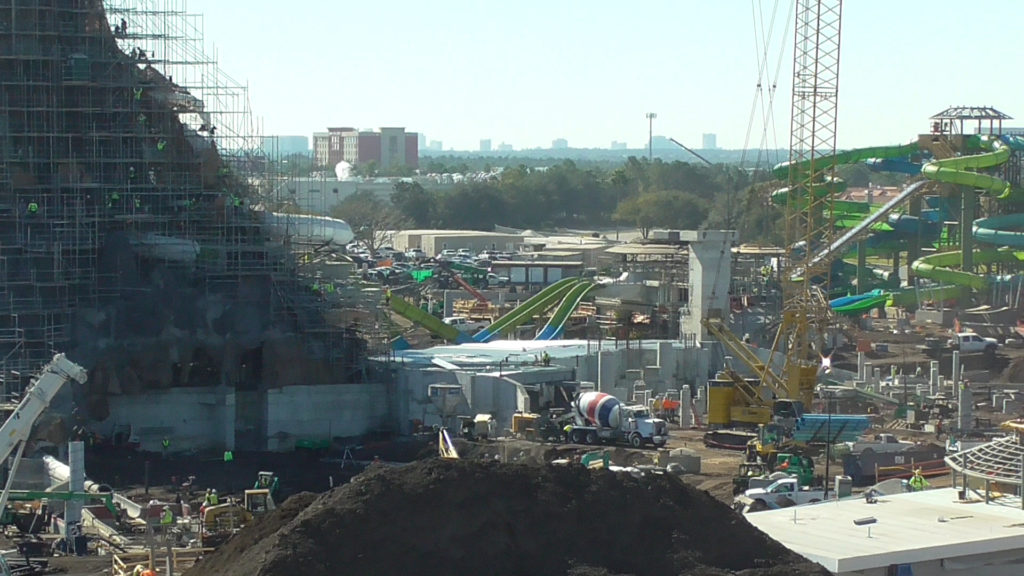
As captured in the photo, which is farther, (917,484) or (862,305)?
(862,305)

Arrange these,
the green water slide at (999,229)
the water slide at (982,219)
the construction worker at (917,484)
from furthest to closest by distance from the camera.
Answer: the green water slide at (999,229) < the water slide at (982,219) < the construction worker at (917,484)

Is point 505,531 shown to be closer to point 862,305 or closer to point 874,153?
point 862,305

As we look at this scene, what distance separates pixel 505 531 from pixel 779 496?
16.0 meters

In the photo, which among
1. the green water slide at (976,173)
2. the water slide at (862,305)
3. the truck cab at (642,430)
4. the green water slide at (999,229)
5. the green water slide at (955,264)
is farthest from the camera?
the green water slide at (999,229)

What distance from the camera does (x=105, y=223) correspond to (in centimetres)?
6031

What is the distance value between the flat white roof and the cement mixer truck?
18.7m

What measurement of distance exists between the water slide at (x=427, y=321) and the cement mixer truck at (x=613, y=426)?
50.9 feet

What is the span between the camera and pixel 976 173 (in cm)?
9244

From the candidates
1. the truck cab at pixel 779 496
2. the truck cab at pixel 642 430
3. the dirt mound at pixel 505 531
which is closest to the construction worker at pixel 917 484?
the truck cab at pixel 779 496

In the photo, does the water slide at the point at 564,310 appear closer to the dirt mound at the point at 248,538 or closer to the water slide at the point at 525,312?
the water slide at the point at 525,312

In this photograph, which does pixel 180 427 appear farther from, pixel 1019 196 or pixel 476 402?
pixel 1019 196

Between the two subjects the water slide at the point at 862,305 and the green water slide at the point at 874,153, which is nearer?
the water slide at the point at 862,305

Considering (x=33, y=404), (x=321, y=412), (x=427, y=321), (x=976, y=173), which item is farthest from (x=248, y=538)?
(x=976, y=173)

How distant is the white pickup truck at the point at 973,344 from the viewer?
76.4 meters
